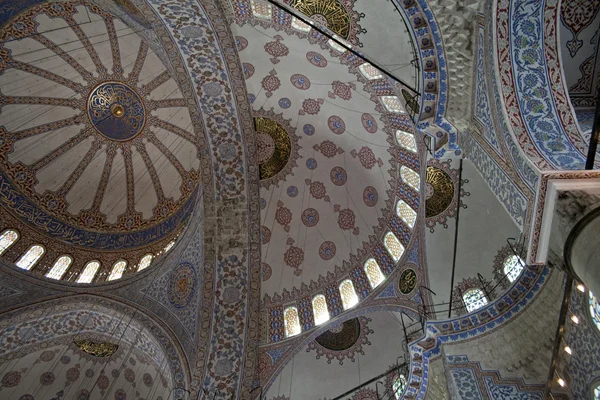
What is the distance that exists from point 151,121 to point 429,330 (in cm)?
903

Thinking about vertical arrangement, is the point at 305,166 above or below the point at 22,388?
above

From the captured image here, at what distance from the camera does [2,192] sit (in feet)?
29.0

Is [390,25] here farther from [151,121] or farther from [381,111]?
[151,121]

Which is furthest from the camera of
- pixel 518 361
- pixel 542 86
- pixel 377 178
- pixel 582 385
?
pixel 377 178

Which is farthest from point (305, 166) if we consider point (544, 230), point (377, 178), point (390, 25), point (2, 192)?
point (2, 192)

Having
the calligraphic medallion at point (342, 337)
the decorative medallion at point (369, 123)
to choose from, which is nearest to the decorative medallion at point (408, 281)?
the calligraphic medallion at point (342, 337)

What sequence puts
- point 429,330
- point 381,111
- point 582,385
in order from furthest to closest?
point 381,111
point 429,330
point 582,385

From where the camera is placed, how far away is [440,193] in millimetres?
7297

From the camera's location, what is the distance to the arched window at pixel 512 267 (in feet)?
20.4

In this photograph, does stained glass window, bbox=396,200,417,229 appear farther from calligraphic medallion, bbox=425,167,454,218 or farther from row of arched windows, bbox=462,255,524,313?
row of arched windows, bbox=462,255,524,313

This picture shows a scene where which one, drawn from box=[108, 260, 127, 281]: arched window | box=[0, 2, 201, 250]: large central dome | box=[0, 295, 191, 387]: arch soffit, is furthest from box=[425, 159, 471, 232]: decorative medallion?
box=[108, 260, 127, 281]: arched window

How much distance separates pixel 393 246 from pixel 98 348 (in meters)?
8.47

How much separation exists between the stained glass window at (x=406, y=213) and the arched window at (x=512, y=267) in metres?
1.97

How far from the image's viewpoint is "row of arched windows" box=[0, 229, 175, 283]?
27.1 feet
